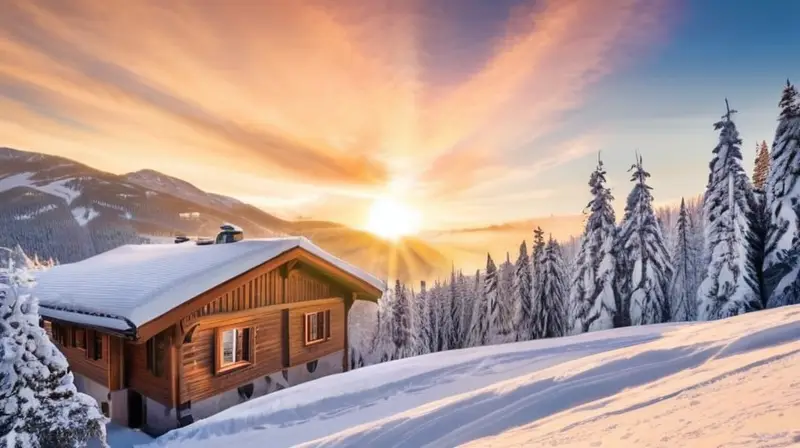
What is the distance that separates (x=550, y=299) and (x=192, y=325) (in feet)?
97.4

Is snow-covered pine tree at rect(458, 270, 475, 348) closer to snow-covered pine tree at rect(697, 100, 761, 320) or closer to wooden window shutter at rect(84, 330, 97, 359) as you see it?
snow-covered pine tree at rect(697, 100, 761, 320)

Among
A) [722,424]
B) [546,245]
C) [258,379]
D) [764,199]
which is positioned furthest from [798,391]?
[546,245]

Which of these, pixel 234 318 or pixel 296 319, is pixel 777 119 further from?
pixel 234 318

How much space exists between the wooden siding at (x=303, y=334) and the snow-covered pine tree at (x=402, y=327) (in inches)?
945

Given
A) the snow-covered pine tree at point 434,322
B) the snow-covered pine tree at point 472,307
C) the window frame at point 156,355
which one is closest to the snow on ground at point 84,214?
the snow-covered pine tree at point 434,322

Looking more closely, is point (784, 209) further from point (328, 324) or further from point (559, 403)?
point (328, 324)

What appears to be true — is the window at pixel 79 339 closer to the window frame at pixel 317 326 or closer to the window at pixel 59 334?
the window at pixel 59 334

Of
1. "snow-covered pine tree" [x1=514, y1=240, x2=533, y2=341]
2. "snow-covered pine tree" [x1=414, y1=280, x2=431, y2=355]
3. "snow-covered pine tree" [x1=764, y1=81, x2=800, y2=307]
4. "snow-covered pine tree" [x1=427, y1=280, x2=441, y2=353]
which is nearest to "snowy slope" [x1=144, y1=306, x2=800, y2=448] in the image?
"snow-covered pine tree" [x1=764, y1=81, x2=800, y2=307]

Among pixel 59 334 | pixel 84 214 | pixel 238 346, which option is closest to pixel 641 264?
pixel 238 346

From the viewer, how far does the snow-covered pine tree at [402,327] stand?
3956cm

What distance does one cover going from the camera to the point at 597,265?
25.4m

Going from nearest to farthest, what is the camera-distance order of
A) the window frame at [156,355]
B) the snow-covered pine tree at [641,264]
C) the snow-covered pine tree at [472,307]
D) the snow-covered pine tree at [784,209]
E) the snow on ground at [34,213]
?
1. the window frame at [156,355]
2. the snow-covered pine tree at [784,209]
3. the snow-covered pine tree at [641,264]
4. the snow-covered pine tree at [472,307]
5. the snow on ground at [34,213]

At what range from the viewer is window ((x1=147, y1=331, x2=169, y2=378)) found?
10.7m

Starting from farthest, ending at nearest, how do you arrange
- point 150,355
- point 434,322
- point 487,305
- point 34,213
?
point 34,213
point 434,322
point 487,305
point 150,355
